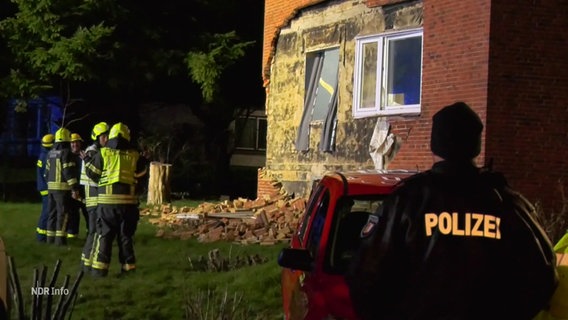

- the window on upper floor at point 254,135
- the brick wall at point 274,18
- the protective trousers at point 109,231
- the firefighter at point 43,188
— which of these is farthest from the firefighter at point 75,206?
the window on upper floor at point 254,135

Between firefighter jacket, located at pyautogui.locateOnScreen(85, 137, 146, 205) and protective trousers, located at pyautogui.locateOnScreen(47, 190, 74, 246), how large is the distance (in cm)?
305

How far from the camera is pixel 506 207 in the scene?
3.30 m

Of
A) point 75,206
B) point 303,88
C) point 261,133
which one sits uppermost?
point 303,88

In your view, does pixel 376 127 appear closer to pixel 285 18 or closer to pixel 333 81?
pixel 333 81

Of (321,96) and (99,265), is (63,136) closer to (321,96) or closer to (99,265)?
(99,265)

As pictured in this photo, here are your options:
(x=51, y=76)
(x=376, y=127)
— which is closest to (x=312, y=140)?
(x=376, y=127)

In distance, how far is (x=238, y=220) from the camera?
16.0 metres

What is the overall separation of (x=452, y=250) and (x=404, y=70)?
11.8 meters

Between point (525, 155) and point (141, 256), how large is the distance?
5522mm

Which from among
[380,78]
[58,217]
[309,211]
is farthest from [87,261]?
[380,78]

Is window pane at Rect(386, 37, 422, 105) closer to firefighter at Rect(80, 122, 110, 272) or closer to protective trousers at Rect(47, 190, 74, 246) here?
firefighter at Rect(80, 122, 110, 272)

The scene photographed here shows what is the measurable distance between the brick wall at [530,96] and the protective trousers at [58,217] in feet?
20.7

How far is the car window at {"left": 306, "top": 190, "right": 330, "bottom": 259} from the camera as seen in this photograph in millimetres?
5512

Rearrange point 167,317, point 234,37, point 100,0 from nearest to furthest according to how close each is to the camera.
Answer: point 167,317
point 100,0
point 234,37
